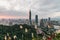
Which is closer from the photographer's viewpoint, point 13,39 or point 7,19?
point 13,39

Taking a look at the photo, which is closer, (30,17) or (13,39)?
(13,39)

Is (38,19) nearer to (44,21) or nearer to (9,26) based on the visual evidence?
(44,21)

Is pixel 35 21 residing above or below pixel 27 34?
above

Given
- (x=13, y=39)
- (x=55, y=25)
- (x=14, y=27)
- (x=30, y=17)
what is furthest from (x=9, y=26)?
(x=55, y=25)

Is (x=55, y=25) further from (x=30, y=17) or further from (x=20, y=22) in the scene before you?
(x=20, y=22)

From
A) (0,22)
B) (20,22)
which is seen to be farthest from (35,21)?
(0,22)

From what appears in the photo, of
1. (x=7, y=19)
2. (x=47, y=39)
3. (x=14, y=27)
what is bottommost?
(x=47, y=39)
